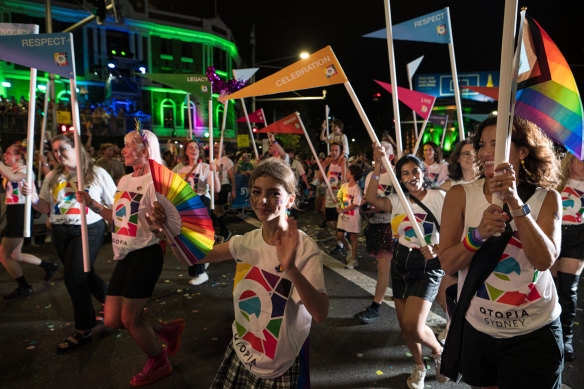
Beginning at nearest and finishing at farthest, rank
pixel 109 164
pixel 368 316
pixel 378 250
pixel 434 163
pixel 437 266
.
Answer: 1. pixel 437 266
2. pixel 368 316
3. pixel 378 250
4. pixel 109 164
5. pixel 434 163

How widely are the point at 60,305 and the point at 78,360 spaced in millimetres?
1670

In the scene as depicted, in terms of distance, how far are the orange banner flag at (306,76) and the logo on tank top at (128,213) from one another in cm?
129

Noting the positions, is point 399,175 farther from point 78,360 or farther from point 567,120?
point 78,360

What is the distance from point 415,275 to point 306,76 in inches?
77.1

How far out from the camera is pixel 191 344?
3.89 meters

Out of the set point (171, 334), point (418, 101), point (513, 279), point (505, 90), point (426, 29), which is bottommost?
point (171, 334)

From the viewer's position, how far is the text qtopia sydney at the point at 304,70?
291 centimetres

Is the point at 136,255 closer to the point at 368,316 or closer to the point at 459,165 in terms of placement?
the point at 368,316

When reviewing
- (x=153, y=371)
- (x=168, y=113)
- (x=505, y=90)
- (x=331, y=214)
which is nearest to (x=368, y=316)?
(x=153, y=371)

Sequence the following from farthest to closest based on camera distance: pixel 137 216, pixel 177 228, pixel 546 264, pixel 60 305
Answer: pixel 60 305, pixel 137 216, pixel 177 228, pixel 546 264

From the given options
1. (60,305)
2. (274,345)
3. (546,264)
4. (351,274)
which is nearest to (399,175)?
(546,264)

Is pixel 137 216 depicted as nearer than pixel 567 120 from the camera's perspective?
No

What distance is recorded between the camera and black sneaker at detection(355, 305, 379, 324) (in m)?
Result: 4.28

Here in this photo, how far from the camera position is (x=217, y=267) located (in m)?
6.52
